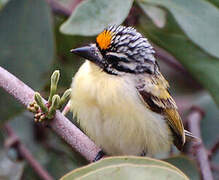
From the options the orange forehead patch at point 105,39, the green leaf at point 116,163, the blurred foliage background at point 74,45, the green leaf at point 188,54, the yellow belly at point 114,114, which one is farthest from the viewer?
the green leaf at point 188,54

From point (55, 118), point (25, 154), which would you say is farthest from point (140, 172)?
A: point (25, 154)

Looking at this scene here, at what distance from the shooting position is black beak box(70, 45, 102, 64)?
2.56m

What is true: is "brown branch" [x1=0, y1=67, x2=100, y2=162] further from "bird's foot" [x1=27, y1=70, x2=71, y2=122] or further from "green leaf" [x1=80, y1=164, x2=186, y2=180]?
"green leaf" [x1=80, y1=164, x2=186, y2=180]

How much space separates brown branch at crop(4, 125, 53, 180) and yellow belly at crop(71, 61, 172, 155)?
1.78 ft

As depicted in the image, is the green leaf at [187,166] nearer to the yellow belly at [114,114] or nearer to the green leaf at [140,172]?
the yellow belly at [114,114]

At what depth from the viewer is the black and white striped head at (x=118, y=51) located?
2619 mm

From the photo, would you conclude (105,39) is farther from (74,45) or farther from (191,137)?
(74,45)

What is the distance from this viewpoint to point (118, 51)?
267 cm

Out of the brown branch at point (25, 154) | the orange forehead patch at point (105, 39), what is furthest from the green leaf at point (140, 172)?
the brown branch at point (25, 154)

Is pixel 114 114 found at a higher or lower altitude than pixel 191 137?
higher

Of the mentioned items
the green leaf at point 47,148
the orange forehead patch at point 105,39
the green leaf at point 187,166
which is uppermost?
the orange forehead patch at point 105,39

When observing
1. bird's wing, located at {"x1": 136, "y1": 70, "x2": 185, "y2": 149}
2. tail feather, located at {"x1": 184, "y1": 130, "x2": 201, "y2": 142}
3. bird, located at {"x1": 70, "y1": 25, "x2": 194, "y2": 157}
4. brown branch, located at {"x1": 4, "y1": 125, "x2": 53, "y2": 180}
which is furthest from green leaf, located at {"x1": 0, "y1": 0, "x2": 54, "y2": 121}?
tail feather, located at {"x1": 184, "y1": 130, "x2": 201, "y2": 142}

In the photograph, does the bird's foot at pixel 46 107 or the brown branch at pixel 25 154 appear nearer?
the bird's foot at pixel 46 107

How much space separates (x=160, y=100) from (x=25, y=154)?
926 mm
